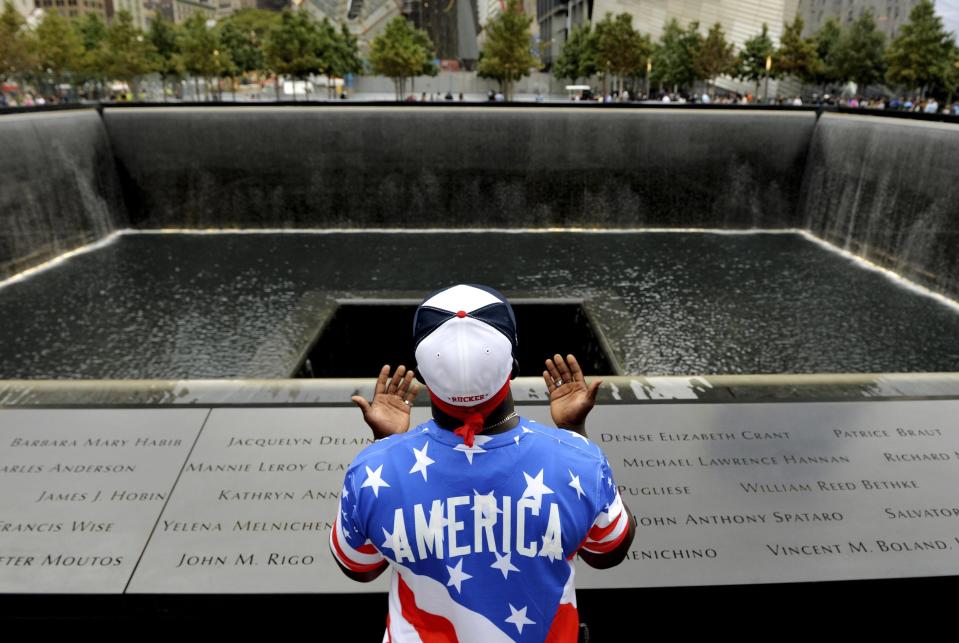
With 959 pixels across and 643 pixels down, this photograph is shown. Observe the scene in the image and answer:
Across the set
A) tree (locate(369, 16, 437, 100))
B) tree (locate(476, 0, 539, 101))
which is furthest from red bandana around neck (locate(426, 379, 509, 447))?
tree (locate(369, 16, 437, 100))

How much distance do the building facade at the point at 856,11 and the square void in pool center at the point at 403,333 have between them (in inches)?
1392

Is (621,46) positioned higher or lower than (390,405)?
higher

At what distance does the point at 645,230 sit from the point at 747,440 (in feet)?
32.8

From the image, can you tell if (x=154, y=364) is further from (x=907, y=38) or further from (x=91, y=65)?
(x=91, y=65)

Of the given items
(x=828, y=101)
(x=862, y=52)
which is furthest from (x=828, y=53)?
(x=862, y=52)

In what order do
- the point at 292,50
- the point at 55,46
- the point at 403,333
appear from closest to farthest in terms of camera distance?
the point at 403,333 → the point at 55,46 → the point at 292,50

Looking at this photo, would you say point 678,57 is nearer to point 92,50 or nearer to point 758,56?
point 758,56

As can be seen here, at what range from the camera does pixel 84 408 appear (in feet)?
9.59

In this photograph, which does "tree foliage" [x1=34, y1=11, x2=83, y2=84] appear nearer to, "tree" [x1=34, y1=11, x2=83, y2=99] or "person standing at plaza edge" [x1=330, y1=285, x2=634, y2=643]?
"tree" [x1=34, y1=11, x2=83, y2=99]

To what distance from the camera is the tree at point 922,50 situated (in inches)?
974

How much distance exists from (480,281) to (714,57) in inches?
1116

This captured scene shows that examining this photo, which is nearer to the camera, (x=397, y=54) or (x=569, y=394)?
(x=569, y=394)

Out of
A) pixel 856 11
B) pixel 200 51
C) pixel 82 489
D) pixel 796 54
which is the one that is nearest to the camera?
pixel 82 489

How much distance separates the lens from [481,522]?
3.93 ft
